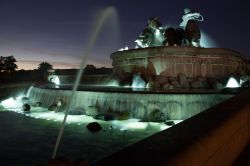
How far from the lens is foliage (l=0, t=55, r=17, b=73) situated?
4897 cm

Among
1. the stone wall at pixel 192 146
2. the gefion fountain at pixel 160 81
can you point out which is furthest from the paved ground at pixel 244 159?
the gefion fountain at pixel 160 81

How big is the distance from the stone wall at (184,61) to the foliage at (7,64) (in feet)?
115

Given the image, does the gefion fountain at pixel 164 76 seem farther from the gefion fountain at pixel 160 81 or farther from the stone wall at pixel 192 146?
the stone wall at pixel 192 146

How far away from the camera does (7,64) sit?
49406 millimetres

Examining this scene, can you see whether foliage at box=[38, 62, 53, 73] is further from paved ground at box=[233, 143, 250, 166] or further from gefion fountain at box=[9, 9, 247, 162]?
paved ground at box=[233, 143, 250, 166]

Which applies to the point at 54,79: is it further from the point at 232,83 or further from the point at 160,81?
the point at 232,83

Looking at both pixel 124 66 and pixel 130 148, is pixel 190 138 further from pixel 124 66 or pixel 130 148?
pixel 124 66

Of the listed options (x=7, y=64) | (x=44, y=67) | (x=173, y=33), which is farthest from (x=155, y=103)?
(x=7, y=64)

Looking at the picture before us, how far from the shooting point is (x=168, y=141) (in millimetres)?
3350

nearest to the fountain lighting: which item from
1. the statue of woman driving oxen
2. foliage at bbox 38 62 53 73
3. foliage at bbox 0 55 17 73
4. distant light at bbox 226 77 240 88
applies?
distant light at bbox 226 77 240 88

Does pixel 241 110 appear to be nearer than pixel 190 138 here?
No

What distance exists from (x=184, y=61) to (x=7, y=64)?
3851cm

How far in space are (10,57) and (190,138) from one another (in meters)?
51.6

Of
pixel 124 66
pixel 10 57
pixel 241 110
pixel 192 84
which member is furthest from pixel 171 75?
pixel 10 57
